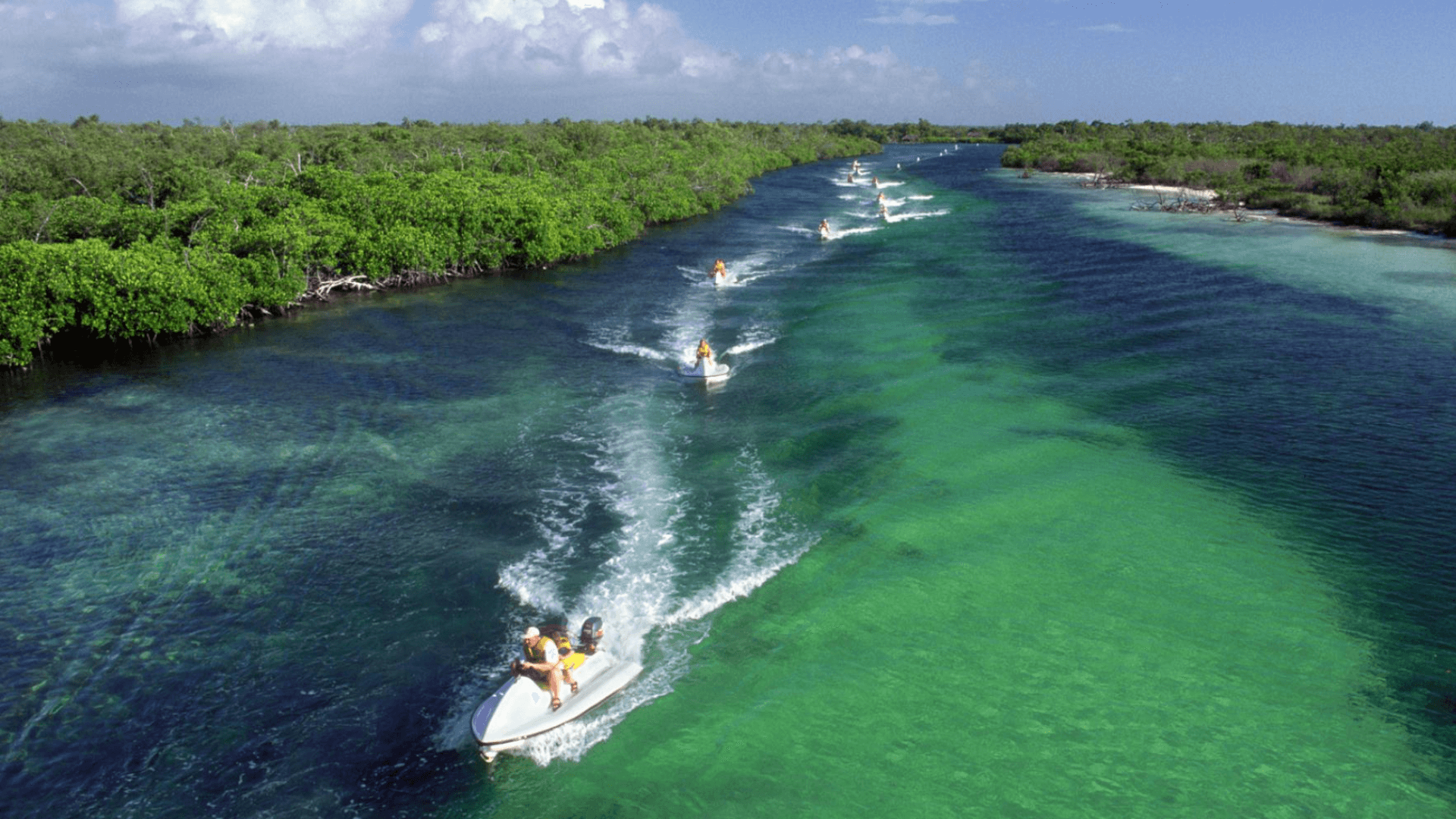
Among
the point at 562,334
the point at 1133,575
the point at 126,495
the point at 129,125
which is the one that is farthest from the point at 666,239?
the point at 129,125

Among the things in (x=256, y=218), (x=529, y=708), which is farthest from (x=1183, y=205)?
(x=529, y=708)

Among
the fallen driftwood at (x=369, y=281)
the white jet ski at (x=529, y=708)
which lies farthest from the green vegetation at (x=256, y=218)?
the white jet ski at (x=529, y=708)

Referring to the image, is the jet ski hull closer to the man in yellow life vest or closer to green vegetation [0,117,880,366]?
the man in yellow life vest

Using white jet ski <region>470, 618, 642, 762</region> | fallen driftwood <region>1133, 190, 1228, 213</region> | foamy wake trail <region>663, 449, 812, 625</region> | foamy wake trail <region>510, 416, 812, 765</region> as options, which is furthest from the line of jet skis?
fallen driftwood <region>1133, 190, 1228, 213</region>

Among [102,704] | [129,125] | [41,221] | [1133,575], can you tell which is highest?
[129,125]

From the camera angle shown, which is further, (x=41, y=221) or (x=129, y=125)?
(x=129, y=125)

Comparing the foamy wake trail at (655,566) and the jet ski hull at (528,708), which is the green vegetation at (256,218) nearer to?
the foamy wake trail at (655,566)

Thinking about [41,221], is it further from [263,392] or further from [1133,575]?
[1133,575]
